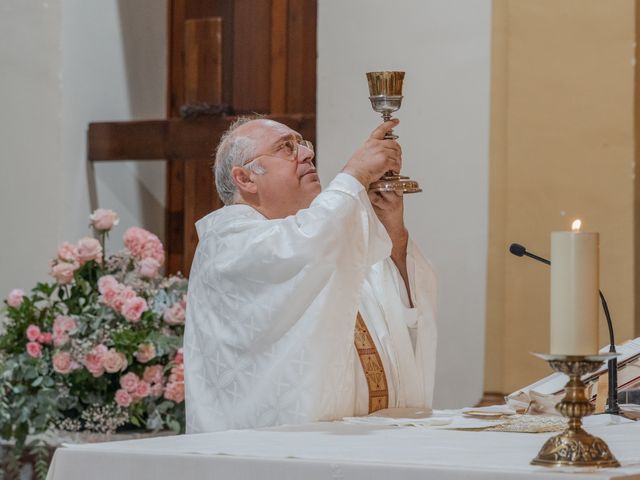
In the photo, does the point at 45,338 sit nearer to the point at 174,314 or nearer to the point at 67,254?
the point at 67,254

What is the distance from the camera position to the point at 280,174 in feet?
12.2

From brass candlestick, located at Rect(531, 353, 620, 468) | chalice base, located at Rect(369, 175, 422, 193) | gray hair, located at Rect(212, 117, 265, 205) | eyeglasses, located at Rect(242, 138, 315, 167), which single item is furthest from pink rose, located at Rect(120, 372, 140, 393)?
brass candlestick, located at Rect(531, 353, 620, 468)

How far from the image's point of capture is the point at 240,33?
22.0ft

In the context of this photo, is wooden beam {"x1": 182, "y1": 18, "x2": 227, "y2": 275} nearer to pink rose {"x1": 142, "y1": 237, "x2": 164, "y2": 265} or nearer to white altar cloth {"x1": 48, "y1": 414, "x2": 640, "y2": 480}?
pink rose {"x1": 142, "y1": 237, "x2": 164, "y2": 265}

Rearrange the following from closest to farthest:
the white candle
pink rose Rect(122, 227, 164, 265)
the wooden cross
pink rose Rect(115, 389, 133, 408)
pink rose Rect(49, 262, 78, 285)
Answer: the white candle < pink rose Rect(115, 389, 133, 408) < pink rose Rect(49, 262, 78, 285) < pink rose Rect(122, 227, 164, 265) < the wooden cross

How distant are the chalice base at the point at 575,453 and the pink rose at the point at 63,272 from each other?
3.49 m

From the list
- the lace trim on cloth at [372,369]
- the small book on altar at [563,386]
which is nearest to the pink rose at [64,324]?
the lace trim on cloth at [372,369]

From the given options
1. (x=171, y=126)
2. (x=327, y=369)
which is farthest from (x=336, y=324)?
(x=171, y=126)

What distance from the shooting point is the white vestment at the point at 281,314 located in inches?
124

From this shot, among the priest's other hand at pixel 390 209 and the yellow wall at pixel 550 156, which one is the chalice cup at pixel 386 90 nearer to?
the priest's other hand at pixel 390 209

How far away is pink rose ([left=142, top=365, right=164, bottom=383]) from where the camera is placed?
5.01 m

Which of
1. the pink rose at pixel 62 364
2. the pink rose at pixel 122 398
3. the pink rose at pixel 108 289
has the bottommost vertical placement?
the pink rose at pixel 122 398

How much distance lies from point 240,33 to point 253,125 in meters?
2.99

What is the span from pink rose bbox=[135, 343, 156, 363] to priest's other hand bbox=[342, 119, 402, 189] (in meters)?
1.92
